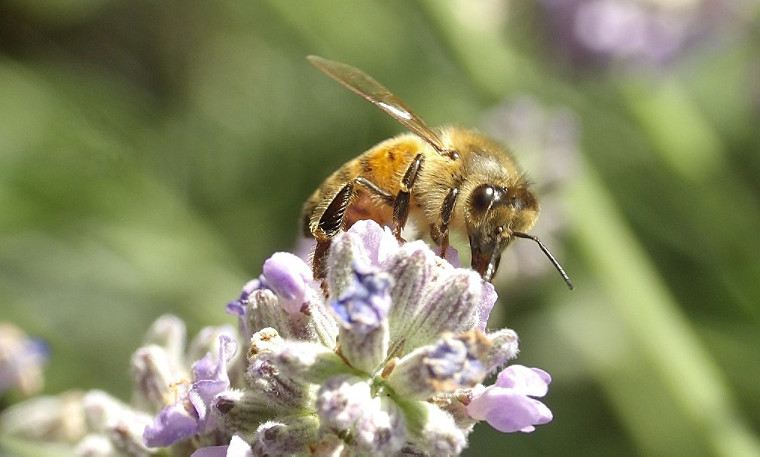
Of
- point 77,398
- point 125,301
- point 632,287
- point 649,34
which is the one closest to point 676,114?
point 649,34

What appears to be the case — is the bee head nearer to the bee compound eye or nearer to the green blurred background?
the bee compound eye

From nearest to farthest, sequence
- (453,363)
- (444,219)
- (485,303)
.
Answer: (453,363)
(485,303)
(444,219)

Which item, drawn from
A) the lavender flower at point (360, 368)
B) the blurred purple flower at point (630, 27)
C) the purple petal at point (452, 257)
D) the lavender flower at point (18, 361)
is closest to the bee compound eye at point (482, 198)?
the purple petal at point (452, 257)

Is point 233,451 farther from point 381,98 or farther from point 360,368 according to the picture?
point 381,98

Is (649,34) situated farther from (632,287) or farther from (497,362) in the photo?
(497,362)

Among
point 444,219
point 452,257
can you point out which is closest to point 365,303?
point 452,257
